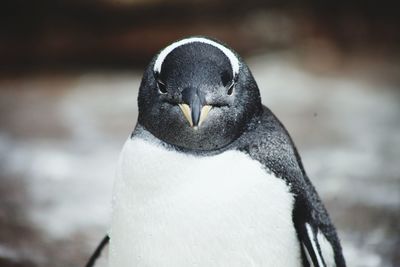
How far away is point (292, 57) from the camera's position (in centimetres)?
799

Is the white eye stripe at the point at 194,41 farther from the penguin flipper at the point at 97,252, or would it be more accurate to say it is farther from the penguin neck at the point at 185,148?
the penguin flipper at the point at 97,252

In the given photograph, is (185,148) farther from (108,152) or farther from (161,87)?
(108,152)

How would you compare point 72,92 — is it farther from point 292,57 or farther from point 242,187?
point 242,187

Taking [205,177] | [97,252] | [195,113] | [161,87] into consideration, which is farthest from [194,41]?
[97,252]

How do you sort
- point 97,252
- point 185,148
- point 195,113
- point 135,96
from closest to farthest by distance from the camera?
point 195,113 < point 185,148 < point 97,252 < point 135,96

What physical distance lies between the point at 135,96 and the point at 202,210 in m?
4.74

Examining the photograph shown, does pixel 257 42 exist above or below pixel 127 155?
above

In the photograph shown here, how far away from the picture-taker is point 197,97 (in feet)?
7.41

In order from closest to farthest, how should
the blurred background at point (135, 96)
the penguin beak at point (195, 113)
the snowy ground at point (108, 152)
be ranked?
the penguin beak at point (195, 113) < the snowy ground at point (108, 152) < the blurred background at point (135, 96)

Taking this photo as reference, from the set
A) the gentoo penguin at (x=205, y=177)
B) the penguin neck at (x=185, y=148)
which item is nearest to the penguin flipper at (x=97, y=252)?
the gentoo penguin at (x=205, y=177)

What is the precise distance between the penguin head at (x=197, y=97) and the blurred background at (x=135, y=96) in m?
1.31

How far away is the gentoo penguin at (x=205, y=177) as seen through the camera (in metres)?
2.31

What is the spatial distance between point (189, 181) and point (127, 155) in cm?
24

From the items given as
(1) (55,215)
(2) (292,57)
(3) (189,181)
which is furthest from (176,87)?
(2) (292,57)
